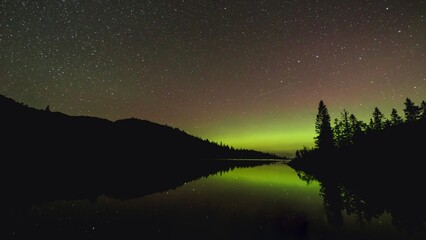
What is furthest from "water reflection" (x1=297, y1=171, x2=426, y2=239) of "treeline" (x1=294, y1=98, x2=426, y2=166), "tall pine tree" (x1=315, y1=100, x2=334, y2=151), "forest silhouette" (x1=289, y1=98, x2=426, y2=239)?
"tall pine tree" (x1=315, y1=100, x2=334, y2=151)

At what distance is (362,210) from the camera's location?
1911 centimetres

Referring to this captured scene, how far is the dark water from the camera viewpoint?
13.7m

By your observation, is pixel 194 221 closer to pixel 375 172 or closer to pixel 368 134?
pixel 375 172

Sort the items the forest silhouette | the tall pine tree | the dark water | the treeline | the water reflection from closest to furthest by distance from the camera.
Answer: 1. the dark water
2. the water reflection
3. the forest silhouette
4. the treeline
5. the tall pine tree

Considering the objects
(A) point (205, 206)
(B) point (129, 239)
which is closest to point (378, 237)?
(B) point (129, 239)

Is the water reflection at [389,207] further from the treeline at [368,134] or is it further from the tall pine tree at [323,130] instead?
the tall pine tree at [323,130]

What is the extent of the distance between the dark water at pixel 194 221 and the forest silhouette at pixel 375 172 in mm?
813

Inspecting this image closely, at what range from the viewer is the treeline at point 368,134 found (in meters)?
48.7

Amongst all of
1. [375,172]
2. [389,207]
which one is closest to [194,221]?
[389,207]

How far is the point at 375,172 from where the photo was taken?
41.0 m

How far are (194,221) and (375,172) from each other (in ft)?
113

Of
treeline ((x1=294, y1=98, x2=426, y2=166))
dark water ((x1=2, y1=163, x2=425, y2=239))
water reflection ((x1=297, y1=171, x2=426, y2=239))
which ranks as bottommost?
dark water ((x1=2, y1=163, x2=425, y2=239))

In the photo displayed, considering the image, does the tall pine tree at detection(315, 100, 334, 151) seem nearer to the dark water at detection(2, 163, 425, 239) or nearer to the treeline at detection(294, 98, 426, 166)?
the treeline at detection(294, 98, 426, 166)

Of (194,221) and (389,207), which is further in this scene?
(389,207)
